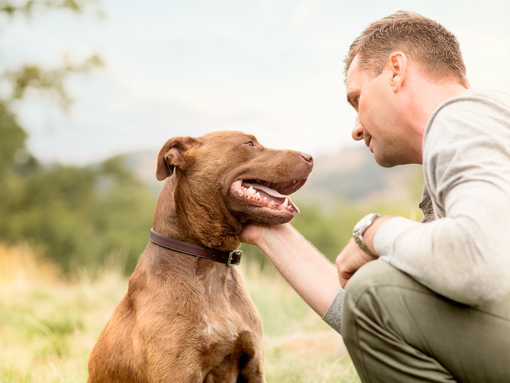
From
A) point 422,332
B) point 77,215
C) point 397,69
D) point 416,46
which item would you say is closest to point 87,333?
point 422,332

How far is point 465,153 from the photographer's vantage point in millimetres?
1712

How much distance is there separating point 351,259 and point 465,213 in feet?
2.35

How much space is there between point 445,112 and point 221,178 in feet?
4.96

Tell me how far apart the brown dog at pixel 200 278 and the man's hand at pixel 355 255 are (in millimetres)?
596

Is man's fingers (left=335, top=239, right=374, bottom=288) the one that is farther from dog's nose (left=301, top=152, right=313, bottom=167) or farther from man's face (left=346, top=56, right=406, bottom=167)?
dog's nose (left=301, top=152, right=313, bottom=167)

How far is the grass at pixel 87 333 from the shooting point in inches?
161

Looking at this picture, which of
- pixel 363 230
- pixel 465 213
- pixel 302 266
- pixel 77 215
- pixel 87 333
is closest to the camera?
pixel 465 213

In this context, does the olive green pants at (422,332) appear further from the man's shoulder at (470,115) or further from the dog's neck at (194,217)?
the dog's neck at (194,217)

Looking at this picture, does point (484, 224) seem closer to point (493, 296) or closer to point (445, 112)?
point (493, 296)

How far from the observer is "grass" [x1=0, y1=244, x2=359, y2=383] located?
4.08 metres

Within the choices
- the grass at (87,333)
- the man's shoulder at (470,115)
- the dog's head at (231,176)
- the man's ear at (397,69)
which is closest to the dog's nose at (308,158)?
the dog's head at (231,176)

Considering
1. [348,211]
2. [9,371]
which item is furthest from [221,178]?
[348,211]

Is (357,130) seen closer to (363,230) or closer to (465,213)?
(363,230)

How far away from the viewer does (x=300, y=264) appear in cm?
278
